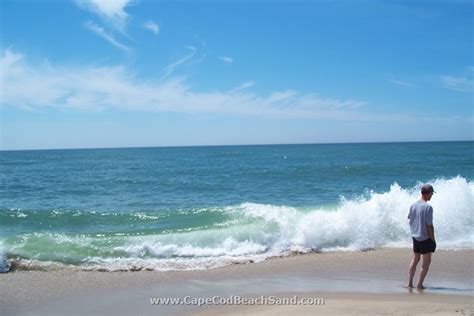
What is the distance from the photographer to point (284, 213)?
12.4 m

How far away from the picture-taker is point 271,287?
6.72 m

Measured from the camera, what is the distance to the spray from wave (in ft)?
28.7

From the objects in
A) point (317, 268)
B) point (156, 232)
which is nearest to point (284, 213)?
point (156, 232)

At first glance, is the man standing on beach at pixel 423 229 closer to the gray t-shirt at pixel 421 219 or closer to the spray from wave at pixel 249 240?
the gray t-shirt at pixel 421 219

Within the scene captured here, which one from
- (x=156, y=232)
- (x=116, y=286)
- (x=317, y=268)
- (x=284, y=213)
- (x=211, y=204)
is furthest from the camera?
(x=211, y=204)

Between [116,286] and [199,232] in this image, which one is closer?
[116,286]

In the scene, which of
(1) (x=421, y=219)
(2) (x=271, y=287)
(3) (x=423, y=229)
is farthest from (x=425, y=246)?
(2) (x=271, y=287)

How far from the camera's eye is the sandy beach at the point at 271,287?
569 centimetres

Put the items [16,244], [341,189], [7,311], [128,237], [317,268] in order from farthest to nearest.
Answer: [341,189] < [128,237] < [16,244] < [317,268] < [7,311]

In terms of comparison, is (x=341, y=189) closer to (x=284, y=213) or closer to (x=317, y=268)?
(x=284, y=213)

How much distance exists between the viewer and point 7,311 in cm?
593

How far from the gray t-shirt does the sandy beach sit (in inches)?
33.2

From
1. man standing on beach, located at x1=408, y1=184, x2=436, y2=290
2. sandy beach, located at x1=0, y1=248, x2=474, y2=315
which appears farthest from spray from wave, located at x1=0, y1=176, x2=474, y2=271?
man standing on beach, located at x1=408, y1=184, x2=436, y2=290

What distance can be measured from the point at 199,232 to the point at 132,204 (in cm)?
744
